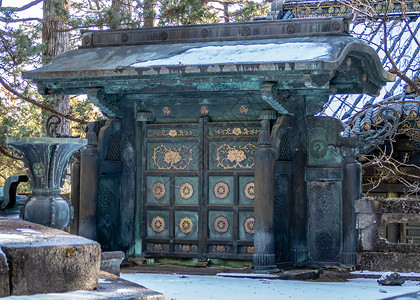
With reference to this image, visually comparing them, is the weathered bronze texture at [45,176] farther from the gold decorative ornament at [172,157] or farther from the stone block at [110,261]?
the gold decorative ornament at [172,157]

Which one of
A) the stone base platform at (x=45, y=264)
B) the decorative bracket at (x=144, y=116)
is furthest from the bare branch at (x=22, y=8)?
the stone base platform at (x=45, y=264)

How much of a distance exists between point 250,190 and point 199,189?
80cm

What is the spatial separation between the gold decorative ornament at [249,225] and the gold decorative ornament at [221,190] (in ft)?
1.68

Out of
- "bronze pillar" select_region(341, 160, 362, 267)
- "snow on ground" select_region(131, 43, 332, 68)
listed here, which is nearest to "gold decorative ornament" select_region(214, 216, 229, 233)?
"bronze pillar" select_region(341, 160, 362, 267)

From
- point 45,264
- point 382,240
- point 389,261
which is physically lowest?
point 389,261

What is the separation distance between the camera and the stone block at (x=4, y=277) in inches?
215

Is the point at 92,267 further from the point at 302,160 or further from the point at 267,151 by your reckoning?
the point at 302,160

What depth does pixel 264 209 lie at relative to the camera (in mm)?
11070

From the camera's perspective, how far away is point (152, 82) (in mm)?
11508

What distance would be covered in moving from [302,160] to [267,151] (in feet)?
3.04

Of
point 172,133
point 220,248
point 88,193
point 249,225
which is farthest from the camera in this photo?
point 172,133

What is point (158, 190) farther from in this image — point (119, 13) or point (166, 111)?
point (119, 13)

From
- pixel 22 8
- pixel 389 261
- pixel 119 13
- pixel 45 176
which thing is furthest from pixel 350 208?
pixel 22 8

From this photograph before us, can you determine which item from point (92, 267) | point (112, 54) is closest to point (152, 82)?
point (112, 54)
